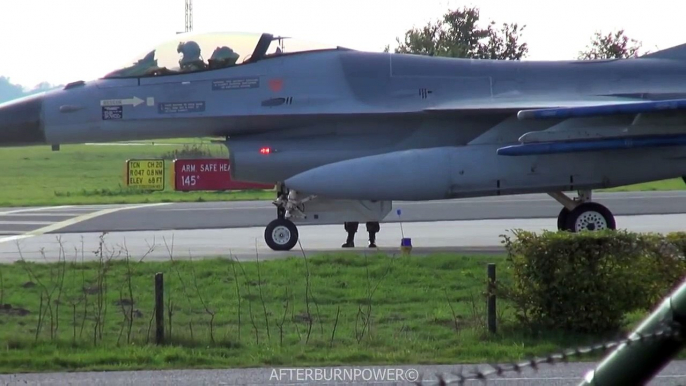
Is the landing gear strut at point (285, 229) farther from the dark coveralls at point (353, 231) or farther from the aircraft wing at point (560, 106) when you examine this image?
the aircraft wing at point (560, 106)

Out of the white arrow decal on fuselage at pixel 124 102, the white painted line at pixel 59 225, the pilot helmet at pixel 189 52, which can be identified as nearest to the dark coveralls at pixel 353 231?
the pilot helmet at pixel 189 52

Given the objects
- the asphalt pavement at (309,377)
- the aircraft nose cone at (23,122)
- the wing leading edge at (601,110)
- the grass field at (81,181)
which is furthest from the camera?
the grass field at (81,181)

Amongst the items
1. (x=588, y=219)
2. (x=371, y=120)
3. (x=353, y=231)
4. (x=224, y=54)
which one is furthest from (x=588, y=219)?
(x=224, y=54)

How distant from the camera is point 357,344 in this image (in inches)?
351

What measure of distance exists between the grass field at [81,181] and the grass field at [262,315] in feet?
17.2

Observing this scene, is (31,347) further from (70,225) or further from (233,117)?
(70,225)

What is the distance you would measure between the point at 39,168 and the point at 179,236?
39443 mm

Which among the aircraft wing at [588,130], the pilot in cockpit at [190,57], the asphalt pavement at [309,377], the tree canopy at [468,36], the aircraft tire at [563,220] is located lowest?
the asphalt pavement at [309,377]

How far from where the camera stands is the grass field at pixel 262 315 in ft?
28.0

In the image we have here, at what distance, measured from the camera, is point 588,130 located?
14258mm

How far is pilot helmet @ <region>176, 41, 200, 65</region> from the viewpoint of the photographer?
15055mm

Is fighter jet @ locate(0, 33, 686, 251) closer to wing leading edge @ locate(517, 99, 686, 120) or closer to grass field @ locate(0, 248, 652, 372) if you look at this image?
wing leading edge @ locate(517, 99, 686, 120)

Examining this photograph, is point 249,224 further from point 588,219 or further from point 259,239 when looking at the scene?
point 588,219

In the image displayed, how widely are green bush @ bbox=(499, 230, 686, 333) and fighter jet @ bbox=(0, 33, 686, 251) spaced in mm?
4771
